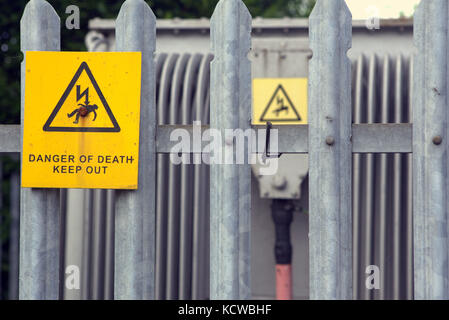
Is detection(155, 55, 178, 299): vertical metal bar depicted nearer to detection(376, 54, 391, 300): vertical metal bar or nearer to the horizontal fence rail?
detection(376, 54, 391, 300): vertical metal bar

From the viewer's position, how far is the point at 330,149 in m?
3.07

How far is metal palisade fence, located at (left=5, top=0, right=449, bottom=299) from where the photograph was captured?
307cm

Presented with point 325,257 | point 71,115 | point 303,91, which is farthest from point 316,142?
point 303,91

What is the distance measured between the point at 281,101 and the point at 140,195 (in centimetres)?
340

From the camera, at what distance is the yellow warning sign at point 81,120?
315 centimetres

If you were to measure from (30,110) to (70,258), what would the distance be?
11.9 feet

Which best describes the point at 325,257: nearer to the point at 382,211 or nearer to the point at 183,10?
the point at 382,211

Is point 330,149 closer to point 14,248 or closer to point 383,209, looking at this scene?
point 383,209

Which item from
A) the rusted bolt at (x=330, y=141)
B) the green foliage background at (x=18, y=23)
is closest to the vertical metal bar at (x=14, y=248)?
the green foliage background at (x=18, y=23)

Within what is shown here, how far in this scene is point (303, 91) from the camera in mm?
6465

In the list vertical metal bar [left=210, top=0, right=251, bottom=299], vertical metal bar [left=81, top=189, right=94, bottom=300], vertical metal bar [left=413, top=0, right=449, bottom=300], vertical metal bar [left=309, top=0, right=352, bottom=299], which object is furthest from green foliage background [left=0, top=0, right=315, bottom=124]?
vertical metal bar [left=413, top=0, right=449, bottom=300]

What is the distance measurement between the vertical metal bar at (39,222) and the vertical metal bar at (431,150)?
139 cm

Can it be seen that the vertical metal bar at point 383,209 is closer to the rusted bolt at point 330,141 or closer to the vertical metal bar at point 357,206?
the vertical metal bar at point 357,206
